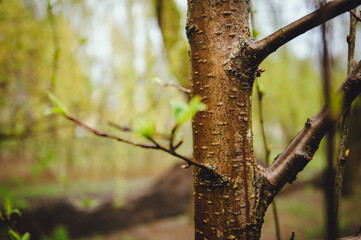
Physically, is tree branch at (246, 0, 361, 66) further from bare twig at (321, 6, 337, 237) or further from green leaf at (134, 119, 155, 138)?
green leaf at (134, 119, 155, 138)

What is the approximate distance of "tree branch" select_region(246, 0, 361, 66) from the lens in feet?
1.66

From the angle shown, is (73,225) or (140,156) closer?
(73,225)

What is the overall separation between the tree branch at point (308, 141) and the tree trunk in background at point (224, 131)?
0.27 ft

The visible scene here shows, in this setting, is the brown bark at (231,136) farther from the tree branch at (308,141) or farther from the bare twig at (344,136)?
the bare twig at (344,136)

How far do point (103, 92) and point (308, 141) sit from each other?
335 centimetres

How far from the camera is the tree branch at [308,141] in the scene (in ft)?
2.01

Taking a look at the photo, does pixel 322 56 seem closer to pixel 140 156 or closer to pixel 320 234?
pixel 320 234

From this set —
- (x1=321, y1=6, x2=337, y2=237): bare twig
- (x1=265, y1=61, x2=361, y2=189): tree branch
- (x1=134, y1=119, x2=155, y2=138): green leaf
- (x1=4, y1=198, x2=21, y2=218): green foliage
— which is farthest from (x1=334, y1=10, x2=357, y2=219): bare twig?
(x1=4, y1=198, x2=21, y2=218): green foliage

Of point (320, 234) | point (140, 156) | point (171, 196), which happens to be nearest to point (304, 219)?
point (320, 234)

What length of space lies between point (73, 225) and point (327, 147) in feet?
25.2

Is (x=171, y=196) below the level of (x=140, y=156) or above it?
below

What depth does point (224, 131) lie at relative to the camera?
2.21 feet

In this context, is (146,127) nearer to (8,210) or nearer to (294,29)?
→ (294,29)

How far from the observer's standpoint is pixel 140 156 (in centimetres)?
1786
